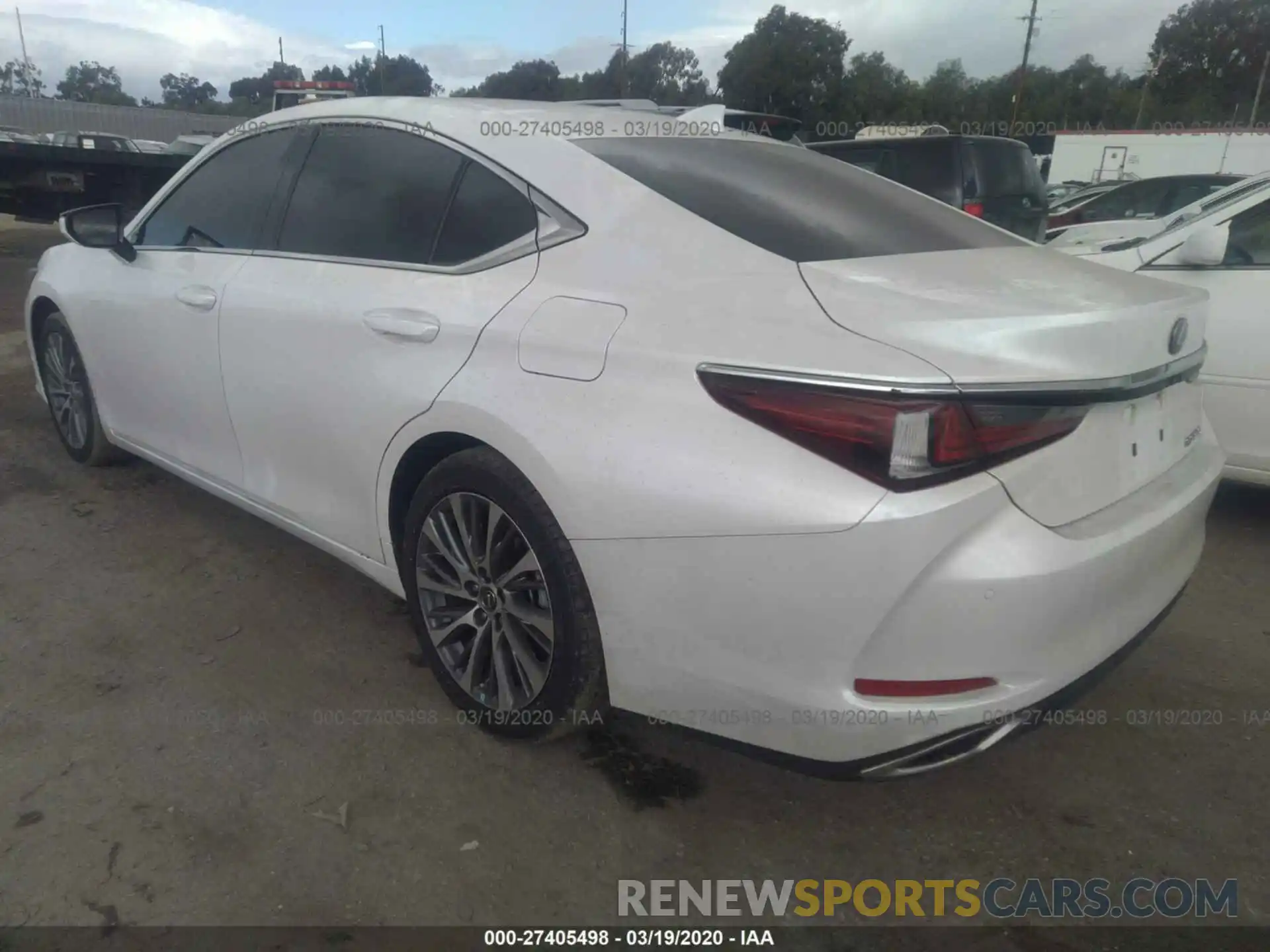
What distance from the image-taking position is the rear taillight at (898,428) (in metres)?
1.70

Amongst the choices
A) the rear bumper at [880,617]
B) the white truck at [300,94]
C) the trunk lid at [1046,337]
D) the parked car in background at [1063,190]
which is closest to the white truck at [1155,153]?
the parked car in background at [1063,190]

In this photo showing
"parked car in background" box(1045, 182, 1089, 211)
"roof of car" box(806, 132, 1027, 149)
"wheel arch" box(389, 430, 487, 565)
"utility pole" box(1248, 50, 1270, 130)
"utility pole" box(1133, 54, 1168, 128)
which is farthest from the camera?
"utility pole" box(1133, 54, 1168, 128)

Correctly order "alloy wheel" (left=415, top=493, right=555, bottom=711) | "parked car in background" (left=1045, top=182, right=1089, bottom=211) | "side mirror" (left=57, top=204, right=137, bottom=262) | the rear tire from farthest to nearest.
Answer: "parked car in background" (left=1045, top=182, right=1089, bottom=211)
the rear tire
"side mirror" (left=57, top=204, right=137, bottom=262)
"alloy wheel" (left=415, top=493, right=555, bottom=711)

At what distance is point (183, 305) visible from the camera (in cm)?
332

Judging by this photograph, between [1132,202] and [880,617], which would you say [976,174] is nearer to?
[1132,202]

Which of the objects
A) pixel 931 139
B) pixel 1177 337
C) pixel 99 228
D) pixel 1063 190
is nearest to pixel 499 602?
pixel 1177 337

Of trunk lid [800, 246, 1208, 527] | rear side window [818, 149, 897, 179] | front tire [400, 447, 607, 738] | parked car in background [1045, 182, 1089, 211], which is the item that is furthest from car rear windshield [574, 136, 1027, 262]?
parked car in background [1045, 182, 1089, 211]

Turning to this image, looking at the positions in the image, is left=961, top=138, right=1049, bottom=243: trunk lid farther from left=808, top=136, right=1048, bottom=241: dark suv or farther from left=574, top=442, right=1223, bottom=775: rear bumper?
left=574, top=442, right=1223, bottom=775: rear bumper

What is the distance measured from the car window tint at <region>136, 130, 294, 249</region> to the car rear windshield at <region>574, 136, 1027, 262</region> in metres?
1.35

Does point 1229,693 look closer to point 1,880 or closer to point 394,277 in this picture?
point 394,277

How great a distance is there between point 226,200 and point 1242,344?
159 inches

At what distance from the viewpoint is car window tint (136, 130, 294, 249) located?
3.20 meters

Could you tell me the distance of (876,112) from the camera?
153 feet

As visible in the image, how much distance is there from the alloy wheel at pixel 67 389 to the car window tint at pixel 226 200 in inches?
37.5
